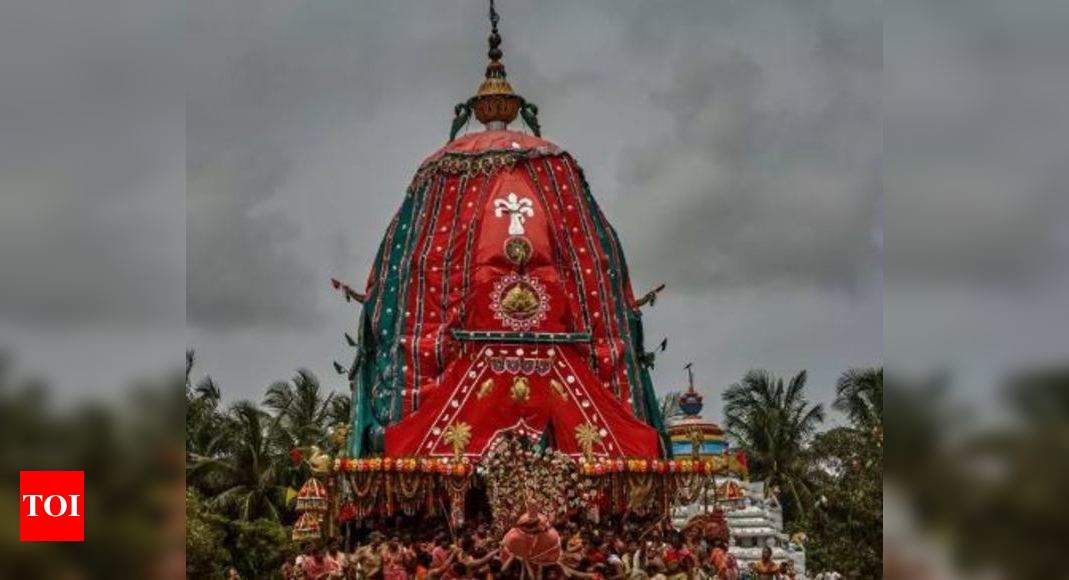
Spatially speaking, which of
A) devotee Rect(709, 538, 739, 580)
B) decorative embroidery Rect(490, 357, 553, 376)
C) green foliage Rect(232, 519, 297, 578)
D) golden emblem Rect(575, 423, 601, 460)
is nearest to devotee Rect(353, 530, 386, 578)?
devotee Rect(709, 538, 739, 580)

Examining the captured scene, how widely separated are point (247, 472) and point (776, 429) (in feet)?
56.1

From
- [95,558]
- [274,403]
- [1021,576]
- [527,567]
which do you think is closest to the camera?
[1021,576]

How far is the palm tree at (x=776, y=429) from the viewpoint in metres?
38.2

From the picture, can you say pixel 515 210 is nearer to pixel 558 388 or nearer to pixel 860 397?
pixel 558 388

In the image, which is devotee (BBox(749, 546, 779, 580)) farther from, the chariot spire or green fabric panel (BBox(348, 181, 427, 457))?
the chariot spire

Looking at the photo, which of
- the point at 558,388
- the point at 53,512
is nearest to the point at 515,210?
the point at 558,388

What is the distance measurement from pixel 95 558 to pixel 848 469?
2195cm

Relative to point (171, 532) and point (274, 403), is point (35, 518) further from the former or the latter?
point (274, 403)

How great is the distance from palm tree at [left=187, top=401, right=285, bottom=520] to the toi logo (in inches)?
1011

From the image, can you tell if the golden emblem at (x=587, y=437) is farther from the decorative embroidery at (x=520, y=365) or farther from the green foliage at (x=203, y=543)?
the green foliage at (x=203, y=543)

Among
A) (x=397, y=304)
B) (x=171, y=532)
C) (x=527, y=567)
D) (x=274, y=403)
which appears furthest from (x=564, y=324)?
(x=171, y=532)

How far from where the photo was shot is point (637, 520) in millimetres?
22859

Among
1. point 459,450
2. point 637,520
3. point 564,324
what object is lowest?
point 637,520

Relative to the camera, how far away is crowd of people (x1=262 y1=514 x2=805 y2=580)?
15625 millimetres
